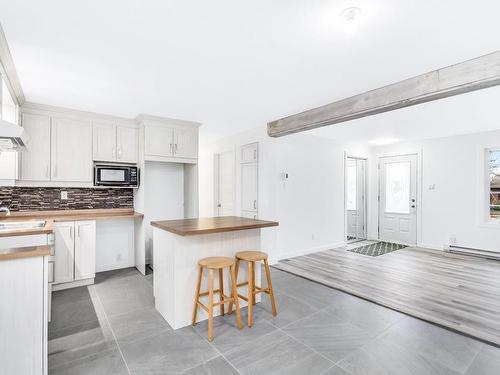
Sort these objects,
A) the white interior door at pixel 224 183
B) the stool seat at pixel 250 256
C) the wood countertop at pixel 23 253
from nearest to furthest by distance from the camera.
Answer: the wood countertop at pixel 23 253 < the stool seat at pixel 250 256 < the white interior door at pixel 224 183

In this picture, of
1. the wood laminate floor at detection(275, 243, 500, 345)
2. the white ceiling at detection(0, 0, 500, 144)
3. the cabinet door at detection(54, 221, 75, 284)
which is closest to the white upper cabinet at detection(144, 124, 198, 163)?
the white ceiling at detection(0, 0, 500, 144)

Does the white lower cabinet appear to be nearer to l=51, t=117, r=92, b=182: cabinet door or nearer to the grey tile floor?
the grey tile floor

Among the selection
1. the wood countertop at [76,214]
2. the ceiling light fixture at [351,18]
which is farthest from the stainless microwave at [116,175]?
the ceiling light fixture at [351,18]

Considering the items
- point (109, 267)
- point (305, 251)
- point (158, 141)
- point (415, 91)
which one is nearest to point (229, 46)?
point (415, 91)

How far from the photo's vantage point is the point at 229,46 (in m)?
2.23

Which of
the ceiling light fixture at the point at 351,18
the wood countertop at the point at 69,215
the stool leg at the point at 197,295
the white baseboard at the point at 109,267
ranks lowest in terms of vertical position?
the white baseboard at the point at 109,267

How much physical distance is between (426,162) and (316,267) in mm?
3631

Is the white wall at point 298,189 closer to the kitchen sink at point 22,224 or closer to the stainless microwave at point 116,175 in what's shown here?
the stainless microwave at point 116,175

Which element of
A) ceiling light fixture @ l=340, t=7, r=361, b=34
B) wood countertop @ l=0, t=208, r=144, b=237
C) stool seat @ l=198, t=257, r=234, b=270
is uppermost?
ceiling light fixture @ l=340, t=7, r=361, b=34

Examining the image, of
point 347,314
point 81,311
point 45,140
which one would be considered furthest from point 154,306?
point 45,140

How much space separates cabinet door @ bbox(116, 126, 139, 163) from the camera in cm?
425

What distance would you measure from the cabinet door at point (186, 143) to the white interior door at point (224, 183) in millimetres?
1305

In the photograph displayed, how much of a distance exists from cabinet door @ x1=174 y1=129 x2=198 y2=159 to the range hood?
6.94ft

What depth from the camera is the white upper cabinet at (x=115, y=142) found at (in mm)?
4086
